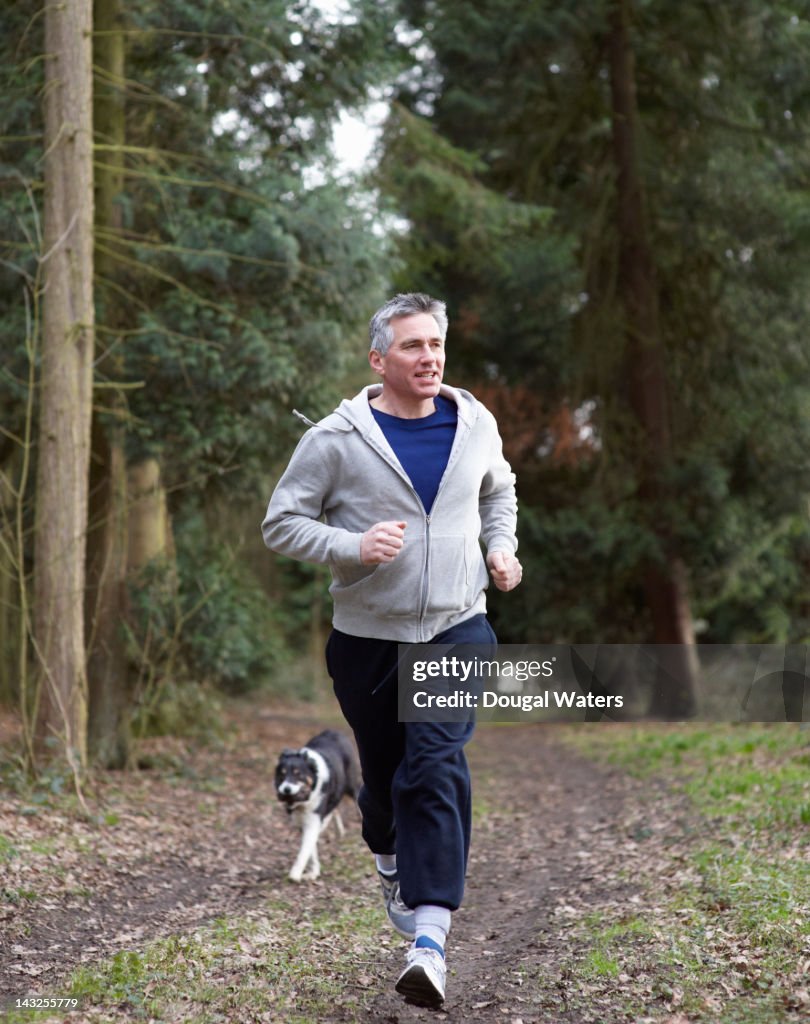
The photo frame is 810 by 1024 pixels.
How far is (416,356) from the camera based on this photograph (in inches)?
170

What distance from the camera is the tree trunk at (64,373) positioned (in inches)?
370

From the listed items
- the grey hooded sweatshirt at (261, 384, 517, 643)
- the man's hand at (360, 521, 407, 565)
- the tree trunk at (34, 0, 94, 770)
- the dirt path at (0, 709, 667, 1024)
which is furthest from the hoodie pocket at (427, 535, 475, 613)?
the tree trunk at (34, 0, 94, 770)

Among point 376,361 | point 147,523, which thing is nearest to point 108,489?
point 147,523

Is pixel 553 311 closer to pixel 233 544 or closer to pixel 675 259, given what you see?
pixel 675 259

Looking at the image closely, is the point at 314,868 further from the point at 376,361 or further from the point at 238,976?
the point at 376,361

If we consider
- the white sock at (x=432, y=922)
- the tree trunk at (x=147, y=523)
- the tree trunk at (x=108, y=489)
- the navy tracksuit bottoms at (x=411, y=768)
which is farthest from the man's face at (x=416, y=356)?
the tree trunk at (x=147, y=523)

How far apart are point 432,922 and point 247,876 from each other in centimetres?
377

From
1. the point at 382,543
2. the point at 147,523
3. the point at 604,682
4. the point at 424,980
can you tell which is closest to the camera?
the point at 424,980

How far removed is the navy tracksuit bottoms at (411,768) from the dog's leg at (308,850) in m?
2.85

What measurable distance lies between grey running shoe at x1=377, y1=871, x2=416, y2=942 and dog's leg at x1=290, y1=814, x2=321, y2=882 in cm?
271

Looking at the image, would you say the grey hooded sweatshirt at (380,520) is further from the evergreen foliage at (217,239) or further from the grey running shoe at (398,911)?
the evergreen foliage at (217,239)

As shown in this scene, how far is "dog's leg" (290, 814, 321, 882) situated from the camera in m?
7.25

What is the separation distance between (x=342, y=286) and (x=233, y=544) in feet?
14.0

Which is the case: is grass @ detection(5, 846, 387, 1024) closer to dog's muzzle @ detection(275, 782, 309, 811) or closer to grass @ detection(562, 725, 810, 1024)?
grass @ detection(562, 725, 810, 1024)
